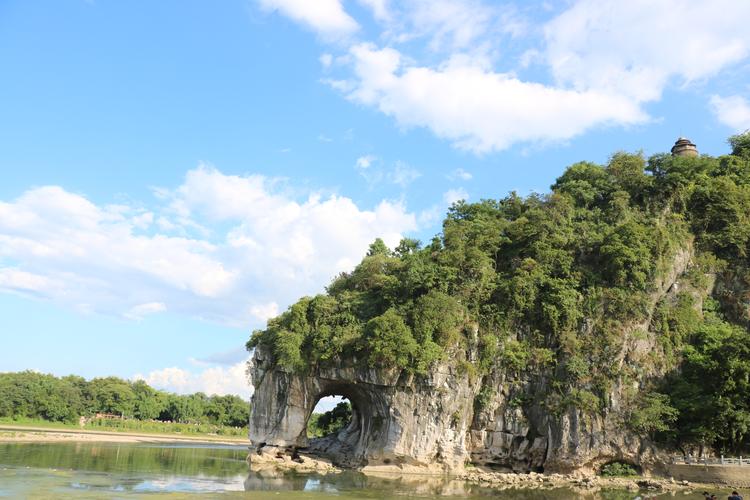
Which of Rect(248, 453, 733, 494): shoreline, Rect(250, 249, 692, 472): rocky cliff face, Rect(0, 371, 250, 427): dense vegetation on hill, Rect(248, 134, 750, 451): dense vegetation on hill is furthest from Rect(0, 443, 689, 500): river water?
Rect(0, 371, 250, 427): dense vegetation on hill

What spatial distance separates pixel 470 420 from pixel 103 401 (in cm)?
6497

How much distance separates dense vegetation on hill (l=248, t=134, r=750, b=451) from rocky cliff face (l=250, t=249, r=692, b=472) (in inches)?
21.6

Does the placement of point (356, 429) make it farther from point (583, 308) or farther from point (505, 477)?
point (583, 308)

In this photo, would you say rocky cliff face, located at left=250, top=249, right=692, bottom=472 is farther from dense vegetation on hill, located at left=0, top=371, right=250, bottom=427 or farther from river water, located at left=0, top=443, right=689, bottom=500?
dense vegetation on hill, located at left=0, top=371, right=250, bottom=427

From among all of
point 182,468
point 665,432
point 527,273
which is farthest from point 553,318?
point 182,468

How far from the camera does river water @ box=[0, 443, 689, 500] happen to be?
2138 cm

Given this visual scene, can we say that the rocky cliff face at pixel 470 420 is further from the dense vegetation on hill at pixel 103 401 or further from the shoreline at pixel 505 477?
the dense vegetation on hill at pixel 103 401

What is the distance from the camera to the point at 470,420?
117ft

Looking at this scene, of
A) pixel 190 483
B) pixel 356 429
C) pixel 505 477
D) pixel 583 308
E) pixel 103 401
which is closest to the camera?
pixel 190 483

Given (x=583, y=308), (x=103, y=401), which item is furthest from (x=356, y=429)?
(x=103, y=401)

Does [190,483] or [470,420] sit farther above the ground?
[470,420]

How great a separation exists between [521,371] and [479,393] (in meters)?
3.05

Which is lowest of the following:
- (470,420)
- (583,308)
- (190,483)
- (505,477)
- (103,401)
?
(190,483)

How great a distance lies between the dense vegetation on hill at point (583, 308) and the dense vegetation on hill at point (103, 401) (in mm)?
46965
